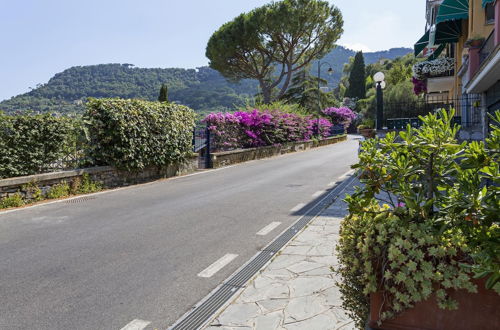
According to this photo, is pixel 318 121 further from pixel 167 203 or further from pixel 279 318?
pixel 279 318

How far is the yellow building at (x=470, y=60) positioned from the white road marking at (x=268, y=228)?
5.15 metres

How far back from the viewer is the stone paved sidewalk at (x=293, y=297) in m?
3.29

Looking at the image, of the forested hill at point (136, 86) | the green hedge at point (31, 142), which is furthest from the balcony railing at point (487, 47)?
the forested hill at point (136, 86)

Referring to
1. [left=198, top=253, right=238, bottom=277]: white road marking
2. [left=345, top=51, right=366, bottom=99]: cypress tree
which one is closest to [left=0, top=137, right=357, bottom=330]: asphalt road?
[left=198, top=253, right=238, bottom=277]: white road marking

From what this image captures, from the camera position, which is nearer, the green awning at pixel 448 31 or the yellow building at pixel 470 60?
the yellow building at pixel 470 60

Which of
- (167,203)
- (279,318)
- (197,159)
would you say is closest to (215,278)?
(279,318)

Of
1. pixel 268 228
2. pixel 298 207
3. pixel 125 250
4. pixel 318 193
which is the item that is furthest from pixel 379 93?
pixel 125 250

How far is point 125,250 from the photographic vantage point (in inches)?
212

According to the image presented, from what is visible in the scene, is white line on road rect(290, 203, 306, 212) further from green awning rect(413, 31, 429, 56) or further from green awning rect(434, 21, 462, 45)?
green awning rect(413, 31, 429, 56)

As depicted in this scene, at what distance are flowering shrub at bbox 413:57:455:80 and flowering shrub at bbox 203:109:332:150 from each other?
849 centimetres

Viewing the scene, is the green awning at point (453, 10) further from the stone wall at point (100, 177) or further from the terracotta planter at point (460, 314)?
the terracotta planter at point (460, 314)

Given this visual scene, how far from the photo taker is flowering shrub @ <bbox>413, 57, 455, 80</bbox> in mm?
15906

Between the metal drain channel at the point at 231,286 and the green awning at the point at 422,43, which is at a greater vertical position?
the green awning at the point at 422,43

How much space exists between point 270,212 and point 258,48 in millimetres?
32121
